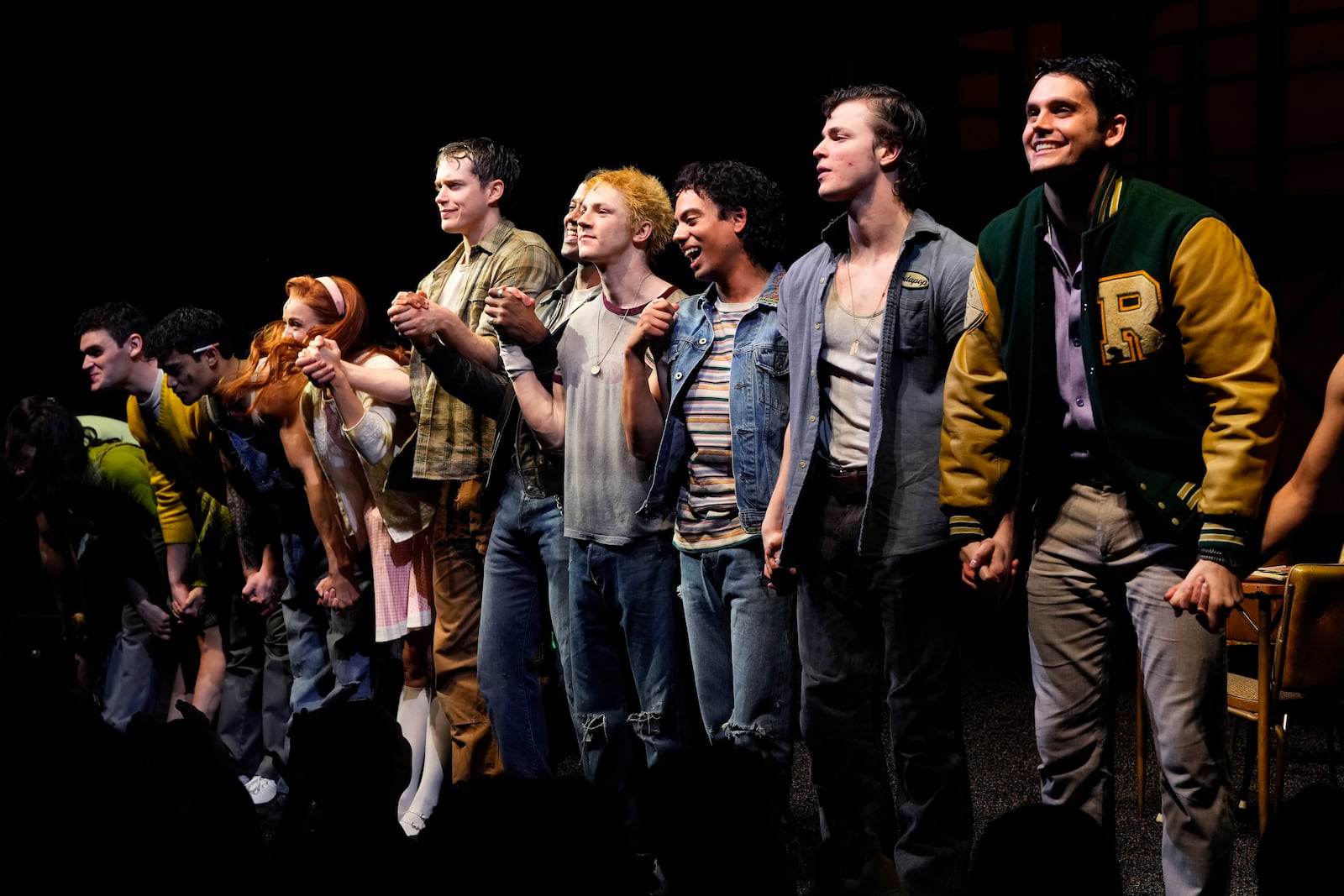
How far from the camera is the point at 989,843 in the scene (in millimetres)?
1535

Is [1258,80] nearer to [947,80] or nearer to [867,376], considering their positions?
[947,80]

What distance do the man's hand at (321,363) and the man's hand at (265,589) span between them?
1034mm

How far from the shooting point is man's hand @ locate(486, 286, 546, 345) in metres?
3.31

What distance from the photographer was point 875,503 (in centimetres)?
265

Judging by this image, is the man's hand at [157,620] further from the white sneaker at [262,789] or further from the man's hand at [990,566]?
the man's hand at [990,566]

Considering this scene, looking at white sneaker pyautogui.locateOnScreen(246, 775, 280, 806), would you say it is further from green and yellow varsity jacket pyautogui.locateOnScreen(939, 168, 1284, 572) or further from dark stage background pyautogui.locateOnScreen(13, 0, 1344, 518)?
green and yellow varsity jacket pyautogui.locateOnScreen(939, 168, 1284, 572)

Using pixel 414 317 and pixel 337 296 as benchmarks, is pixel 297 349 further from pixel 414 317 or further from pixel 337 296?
pixel 414 317

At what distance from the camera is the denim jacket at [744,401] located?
298 cm

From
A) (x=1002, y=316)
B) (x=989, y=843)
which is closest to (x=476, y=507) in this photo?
(x=1002, y=316)

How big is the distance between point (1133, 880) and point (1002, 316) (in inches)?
61.9

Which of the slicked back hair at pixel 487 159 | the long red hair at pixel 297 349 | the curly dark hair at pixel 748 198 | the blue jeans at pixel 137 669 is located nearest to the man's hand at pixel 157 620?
the blue jeans at pixel 137 669

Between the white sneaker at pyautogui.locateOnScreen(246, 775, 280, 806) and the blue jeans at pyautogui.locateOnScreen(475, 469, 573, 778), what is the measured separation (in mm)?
1222

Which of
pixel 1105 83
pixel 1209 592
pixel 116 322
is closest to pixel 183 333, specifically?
pixel 116 322

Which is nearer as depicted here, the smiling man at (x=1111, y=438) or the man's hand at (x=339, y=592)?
the smiling man at (x=1111, y=438)
